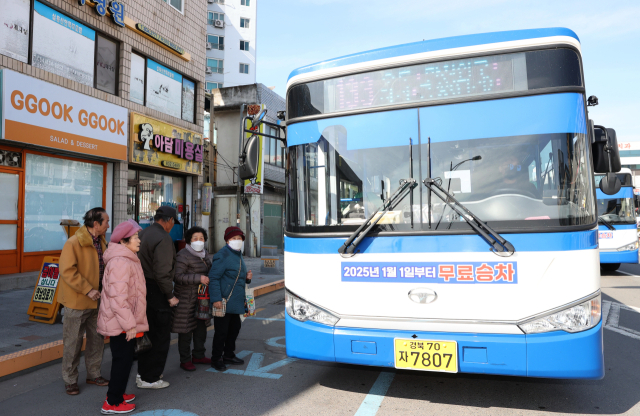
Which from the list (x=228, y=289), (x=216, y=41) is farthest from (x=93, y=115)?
(x=216, y=41)

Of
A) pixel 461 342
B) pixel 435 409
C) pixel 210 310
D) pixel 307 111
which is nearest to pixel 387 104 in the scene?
pixel 307 111

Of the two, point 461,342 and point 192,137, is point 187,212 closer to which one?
point 192,137

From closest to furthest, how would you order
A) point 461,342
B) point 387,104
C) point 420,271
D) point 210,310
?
point 461,342 < point 420,271 < point 387,104 < point 210,310

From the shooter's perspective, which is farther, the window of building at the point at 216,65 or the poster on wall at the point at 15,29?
the window of building at the point at 216,65

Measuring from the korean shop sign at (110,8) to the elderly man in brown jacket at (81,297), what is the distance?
8760 mm

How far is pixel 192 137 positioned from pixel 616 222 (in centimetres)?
1302

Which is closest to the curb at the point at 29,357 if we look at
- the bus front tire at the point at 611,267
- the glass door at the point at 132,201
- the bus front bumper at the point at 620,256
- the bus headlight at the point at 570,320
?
the bus headlight at the point at 570,320

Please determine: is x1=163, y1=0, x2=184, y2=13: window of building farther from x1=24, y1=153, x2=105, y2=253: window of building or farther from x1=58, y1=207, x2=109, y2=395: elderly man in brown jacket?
x1=58, y1=207, x2=109, y2=395: elderly man in brown jacket

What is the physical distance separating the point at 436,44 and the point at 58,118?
9078mm

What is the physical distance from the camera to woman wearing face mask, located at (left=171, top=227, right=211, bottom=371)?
4477 millimetres

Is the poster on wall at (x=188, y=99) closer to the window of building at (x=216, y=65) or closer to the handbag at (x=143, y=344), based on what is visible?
the handbag at (x=143, y=344)

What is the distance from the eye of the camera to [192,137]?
14.5m

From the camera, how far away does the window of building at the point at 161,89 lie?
12.4 metres

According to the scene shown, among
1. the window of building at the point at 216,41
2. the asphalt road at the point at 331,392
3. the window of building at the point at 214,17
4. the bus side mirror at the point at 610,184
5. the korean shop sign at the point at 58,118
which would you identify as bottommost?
the asphalt road at the point at 331,392
